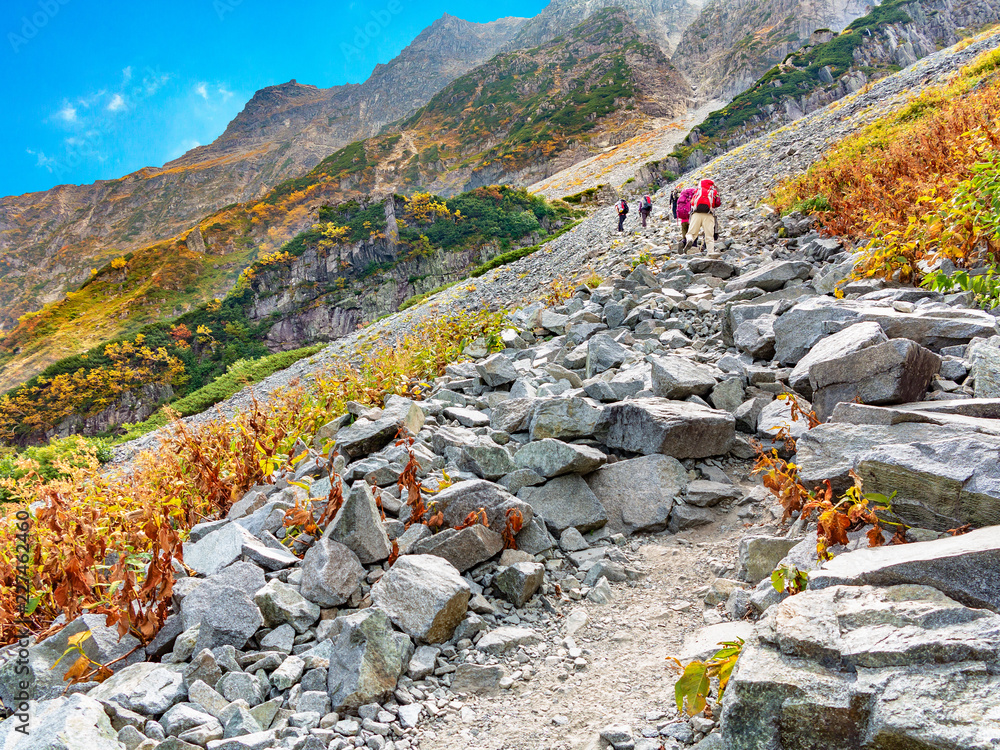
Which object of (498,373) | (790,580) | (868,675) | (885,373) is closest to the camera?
(868,675)

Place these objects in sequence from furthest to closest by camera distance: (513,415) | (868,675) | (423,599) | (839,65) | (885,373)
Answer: (839,65) → (513,415) → (885,373) → (423,599) → (868,675)

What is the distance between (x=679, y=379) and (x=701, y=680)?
349cm

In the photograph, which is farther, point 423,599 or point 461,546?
point 461,546

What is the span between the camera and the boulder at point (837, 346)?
13.3ft

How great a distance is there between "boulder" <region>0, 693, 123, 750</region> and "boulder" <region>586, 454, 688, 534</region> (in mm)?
3403

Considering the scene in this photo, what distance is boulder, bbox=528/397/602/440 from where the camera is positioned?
4848mm

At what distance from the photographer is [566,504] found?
4.24m

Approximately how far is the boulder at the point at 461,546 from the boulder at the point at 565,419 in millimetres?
1448

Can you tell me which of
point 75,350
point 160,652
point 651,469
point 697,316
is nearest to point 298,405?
point 160,652

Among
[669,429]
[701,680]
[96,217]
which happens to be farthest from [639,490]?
[96,217]

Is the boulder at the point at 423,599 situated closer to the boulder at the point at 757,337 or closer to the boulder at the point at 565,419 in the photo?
the boulder at the point at 565,419

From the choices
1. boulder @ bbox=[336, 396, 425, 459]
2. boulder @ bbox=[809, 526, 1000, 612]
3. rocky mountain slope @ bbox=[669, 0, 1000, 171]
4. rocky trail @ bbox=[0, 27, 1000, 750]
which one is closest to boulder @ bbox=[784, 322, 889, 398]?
rocky trail @ bbox=[0, 27, 1000, 750]

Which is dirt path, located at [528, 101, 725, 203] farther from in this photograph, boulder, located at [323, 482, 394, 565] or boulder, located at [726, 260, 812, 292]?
boulder, located at [323, 482, 394, 565]

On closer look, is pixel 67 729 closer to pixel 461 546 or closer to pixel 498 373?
pixel 461 546
